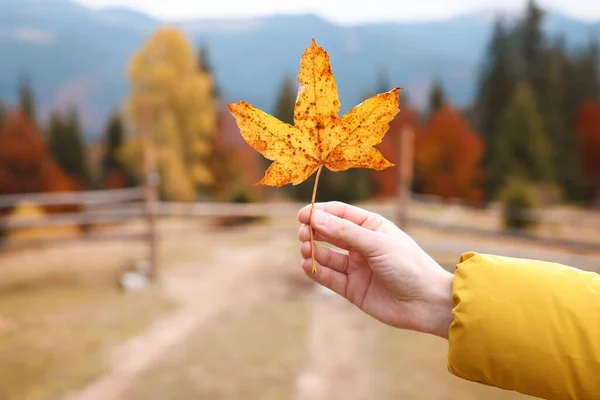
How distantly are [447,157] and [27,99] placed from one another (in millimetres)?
13953

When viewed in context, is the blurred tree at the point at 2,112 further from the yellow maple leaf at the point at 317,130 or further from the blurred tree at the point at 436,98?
the yellow maple leaf at the point at 317,130

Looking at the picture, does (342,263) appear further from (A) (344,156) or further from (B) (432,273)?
(A) (344,156)

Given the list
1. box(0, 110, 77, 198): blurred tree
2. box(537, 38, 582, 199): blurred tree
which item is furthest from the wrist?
box(537, 38, 582, 199): blurred tree

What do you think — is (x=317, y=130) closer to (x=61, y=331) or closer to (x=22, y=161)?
(x=61, y=331)

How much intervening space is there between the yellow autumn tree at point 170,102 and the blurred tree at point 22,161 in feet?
13.5

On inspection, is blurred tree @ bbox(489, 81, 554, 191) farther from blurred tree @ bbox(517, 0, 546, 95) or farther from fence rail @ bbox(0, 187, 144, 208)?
fence rail @ bbox(0, 187, 144, 208)

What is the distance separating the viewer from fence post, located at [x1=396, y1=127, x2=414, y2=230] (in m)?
4.51

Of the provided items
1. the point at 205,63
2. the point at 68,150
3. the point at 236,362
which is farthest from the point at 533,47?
the point at 236,362

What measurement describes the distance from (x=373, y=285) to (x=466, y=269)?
0.62ft

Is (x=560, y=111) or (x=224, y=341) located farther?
(x=560, y=111)

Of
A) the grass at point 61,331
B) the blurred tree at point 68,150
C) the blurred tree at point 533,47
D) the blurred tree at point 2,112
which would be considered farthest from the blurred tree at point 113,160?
the blurred tree at point 533,47

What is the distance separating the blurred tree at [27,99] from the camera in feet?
55.6

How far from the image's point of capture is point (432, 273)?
76 centimetres

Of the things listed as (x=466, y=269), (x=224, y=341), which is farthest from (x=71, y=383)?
(x=466, y=269)
